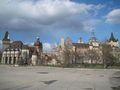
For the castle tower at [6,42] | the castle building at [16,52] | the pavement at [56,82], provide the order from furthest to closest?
the castle tower at [6,42], the castle building at [16,52], the pavement at [56,82]

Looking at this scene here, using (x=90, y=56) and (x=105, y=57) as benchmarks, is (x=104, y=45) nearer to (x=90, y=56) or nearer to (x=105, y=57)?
(x=105, y=57)

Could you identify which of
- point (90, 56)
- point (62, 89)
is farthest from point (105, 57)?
point (62, 89)

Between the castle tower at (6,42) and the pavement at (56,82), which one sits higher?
the castle tower at (6,42)

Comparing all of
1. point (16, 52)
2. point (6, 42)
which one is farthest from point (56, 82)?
point (6, 42)

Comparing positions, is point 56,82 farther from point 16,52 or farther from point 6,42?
point 6,42

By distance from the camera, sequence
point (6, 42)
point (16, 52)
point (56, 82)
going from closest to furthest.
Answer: point (56, 82) → point (16, 52) → point (6, 42)

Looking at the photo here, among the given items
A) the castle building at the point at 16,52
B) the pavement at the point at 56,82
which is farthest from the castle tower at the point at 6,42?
the pavement at the point at 56,82

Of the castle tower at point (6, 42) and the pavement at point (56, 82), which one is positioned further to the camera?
the castle tower at point (6, 42)

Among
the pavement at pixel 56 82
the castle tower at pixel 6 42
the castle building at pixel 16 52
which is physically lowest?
the pavement at pixel 56 82

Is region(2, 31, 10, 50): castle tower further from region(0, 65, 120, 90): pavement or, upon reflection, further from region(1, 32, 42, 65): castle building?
region(0, 65, 120, 90): pavement

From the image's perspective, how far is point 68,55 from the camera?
73188 mm

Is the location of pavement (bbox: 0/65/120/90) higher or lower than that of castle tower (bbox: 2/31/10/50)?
lower

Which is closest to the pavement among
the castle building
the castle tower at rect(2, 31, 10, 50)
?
the castle building

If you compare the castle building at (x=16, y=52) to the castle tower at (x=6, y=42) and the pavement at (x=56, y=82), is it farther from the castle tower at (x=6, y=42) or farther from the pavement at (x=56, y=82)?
the pavement at (x=56, y=82)
